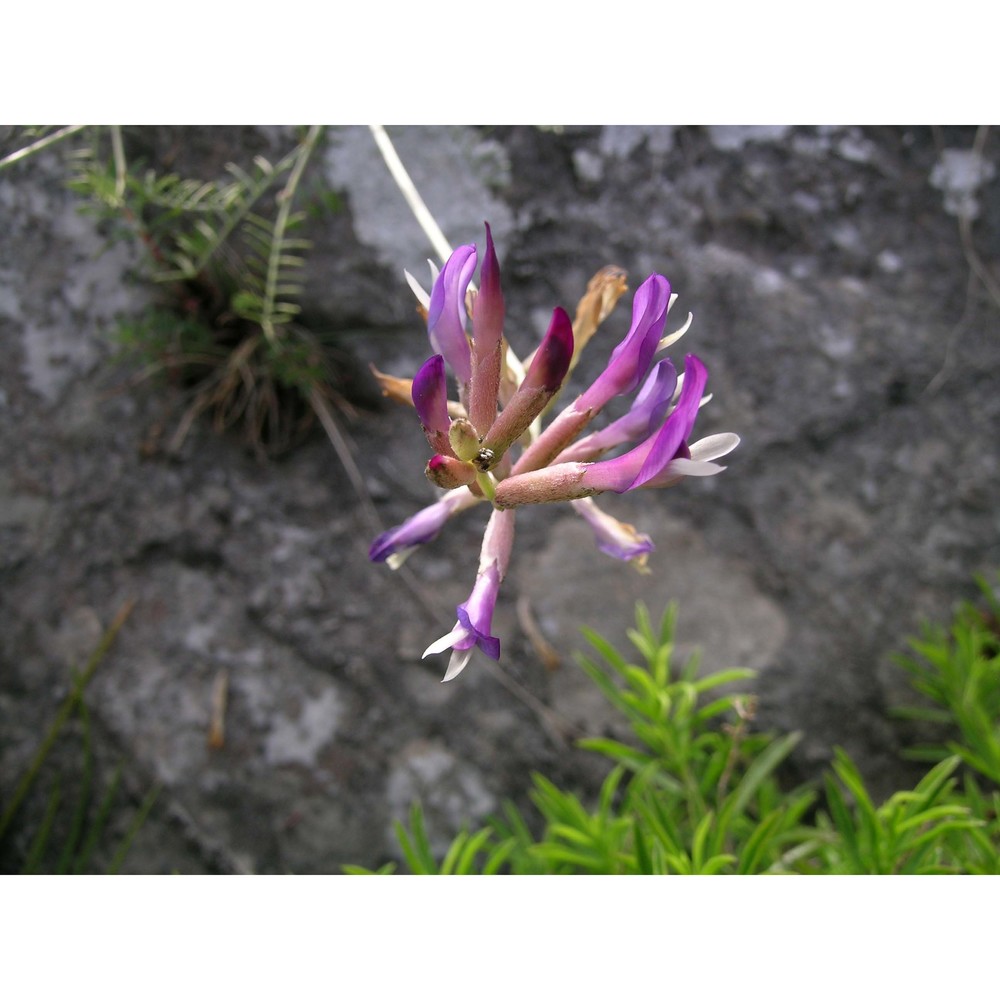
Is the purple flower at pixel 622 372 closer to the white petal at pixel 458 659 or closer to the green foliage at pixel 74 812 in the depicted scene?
the white petal at pixel 458 659

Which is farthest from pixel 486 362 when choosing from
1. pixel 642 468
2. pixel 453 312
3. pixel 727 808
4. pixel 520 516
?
pixel 520 516

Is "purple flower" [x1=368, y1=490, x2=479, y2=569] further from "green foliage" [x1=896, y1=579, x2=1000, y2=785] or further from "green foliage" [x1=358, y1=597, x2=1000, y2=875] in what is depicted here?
"green foliage" [x1=896, y1=579, x2=1000, y2=785]

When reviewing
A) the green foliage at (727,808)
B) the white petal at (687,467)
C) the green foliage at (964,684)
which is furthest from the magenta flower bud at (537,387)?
the green foliage at (964,684)

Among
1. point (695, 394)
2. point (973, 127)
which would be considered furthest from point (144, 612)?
point (973, 127)

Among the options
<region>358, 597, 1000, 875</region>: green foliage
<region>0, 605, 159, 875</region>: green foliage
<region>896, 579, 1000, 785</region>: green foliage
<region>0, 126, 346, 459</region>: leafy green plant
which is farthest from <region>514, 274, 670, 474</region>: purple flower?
<region>0, 605, 159, 875</region>: green foliage

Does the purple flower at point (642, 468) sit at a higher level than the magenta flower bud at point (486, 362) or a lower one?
lower

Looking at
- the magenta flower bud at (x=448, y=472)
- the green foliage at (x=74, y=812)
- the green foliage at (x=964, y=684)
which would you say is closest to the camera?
the magenta flower bud at (x=448, y=472)
